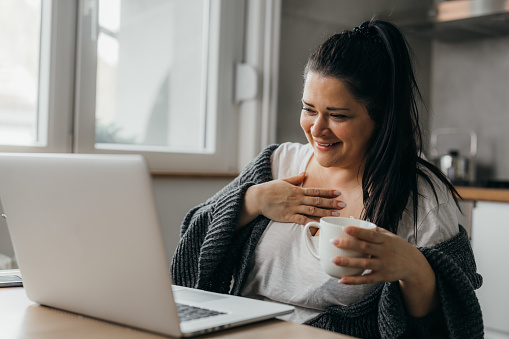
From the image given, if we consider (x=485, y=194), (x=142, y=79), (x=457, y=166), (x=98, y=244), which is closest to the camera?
(x=98, y=244)

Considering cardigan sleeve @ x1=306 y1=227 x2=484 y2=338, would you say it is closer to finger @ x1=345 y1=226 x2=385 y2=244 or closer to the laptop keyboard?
finger @ x1=345 y1=226 x2=385 y2=244

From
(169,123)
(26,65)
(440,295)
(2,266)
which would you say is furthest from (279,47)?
(440,295)

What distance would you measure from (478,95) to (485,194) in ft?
2.89

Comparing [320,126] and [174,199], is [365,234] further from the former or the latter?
[174,199]

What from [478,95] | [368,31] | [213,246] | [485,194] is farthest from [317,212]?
[478,95]

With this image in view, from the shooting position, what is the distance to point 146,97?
7.92 feet

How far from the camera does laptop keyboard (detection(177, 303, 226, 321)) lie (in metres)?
0.85

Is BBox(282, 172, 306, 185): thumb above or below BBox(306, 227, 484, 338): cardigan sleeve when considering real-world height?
above

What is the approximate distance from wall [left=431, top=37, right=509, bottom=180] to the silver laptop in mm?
2557

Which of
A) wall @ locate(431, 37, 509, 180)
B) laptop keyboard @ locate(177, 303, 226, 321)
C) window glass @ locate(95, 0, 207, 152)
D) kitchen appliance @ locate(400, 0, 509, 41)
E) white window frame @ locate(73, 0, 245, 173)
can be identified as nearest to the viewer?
laptop keyboard @ locate(177, 303, 226, 321)

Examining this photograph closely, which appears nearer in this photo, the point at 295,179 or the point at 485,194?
the point at 295,179

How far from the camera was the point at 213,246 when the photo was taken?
1.35 m

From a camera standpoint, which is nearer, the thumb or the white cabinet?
the thumb

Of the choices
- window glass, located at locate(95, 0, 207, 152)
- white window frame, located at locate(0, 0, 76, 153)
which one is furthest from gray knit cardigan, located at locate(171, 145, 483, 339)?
window glass, located at locate(95, 0, 207, 152)
